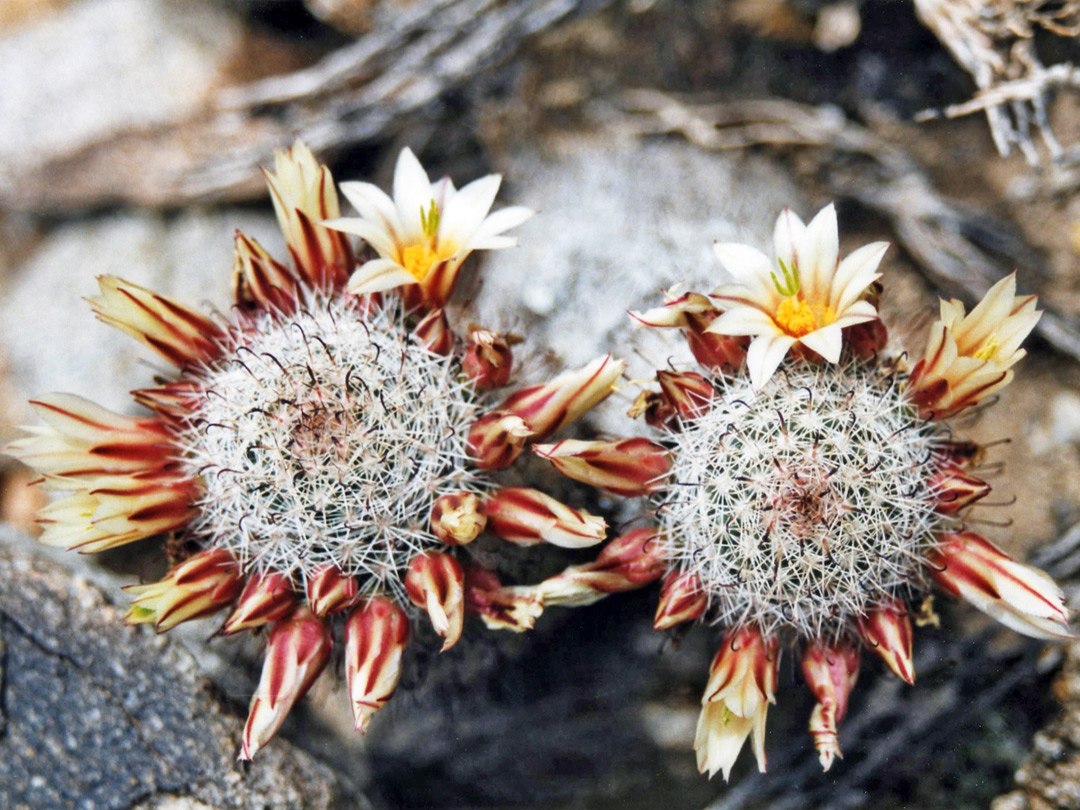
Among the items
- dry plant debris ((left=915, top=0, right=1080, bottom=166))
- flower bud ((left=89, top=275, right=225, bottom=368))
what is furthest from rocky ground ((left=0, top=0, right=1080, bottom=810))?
flower bud ((left=89, top=275, right=225, bottom=368))

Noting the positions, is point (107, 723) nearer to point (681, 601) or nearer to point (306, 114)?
point (681, 601)

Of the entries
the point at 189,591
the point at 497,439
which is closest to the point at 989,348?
the point at 497,439

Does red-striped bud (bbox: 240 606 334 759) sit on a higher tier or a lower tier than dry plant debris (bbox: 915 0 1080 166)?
lower

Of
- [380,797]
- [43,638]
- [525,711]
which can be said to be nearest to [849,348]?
[525,711]

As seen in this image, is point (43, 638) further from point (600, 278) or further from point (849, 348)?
point (849, 348)

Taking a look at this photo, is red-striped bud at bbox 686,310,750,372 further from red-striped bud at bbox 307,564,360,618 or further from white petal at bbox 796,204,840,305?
red-striped bud at bbox 307,564,360,618
